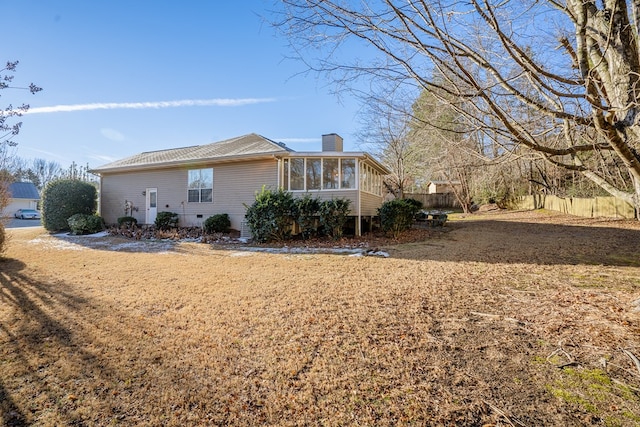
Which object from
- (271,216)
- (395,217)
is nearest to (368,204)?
(395,217)

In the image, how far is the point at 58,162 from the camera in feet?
149

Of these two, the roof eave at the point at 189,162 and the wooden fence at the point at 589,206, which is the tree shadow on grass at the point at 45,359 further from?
the wooden fence at the point at 589,206

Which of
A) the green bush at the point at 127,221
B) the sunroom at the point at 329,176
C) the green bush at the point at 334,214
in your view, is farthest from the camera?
the green bush at the point at 127,221

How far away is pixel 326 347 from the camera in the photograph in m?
2.70

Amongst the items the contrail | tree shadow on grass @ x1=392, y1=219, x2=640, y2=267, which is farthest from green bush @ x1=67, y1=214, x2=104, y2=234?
tree shadow on grass @ x1=392, y1=219, x2=640, y2=267

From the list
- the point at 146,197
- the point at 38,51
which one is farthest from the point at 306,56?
the point at 146,197

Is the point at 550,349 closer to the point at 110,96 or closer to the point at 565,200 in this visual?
the point at 110,96

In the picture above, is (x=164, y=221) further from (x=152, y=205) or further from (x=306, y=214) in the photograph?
(x=306, y=214)

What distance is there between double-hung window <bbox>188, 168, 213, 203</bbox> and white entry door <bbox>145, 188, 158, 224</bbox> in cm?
209

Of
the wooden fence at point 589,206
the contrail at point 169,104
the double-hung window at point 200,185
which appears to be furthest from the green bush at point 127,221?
the wooden fence at point 589,206

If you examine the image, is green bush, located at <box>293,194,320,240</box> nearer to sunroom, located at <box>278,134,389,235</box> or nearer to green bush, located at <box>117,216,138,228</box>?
sunroom, located at <box>278,134,389,235</box>

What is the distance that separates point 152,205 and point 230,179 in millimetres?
4665

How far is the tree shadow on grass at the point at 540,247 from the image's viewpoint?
6254 mm

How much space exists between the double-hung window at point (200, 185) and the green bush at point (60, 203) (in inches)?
213
